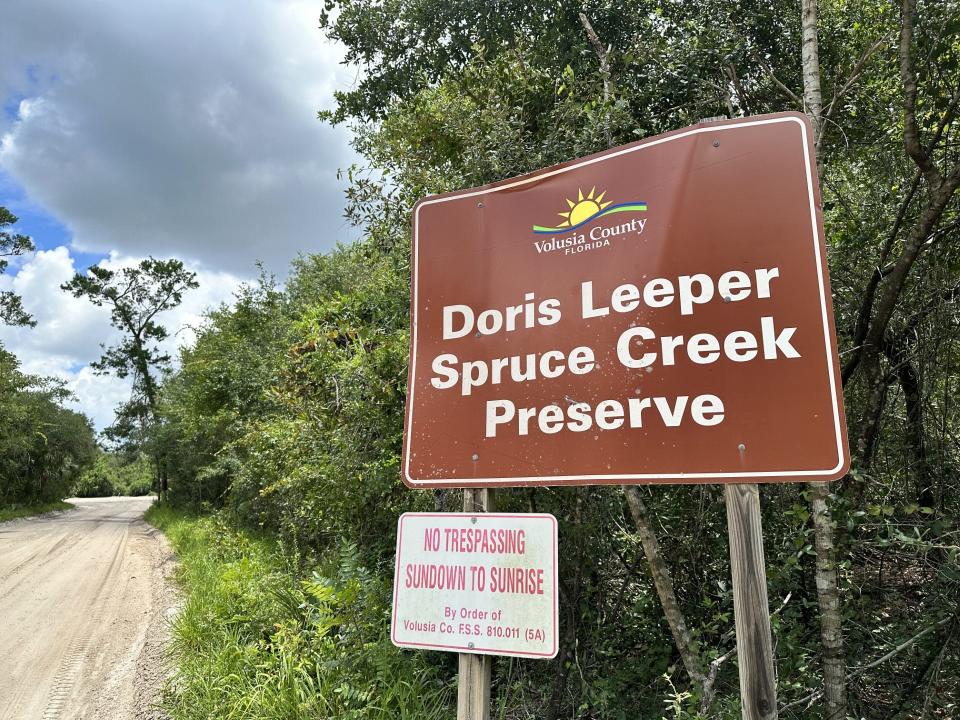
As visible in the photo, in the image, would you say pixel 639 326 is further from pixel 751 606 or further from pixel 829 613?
pixel 829 613

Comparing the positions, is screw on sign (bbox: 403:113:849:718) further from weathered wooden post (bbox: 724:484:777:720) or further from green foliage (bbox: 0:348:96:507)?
green foliage (bbox: 0:348:96:507)

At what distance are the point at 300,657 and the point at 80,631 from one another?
4357 mm

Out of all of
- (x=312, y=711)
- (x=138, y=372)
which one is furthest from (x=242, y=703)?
(x=138, y=372)

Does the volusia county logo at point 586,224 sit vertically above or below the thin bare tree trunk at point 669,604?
above

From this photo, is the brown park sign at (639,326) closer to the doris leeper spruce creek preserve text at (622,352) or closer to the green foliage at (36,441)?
the doris leeper spruce creek preserve text at (622,352)

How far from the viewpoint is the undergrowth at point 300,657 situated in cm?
388

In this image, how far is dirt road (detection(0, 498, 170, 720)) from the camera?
200 inches

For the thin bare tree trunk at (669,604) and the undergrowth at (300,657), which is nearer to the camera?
the thin bare tree trunk at (669,604)

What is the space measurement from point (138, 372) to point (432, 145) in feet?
111

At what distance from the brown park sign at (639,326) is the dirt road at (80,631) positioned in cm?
453

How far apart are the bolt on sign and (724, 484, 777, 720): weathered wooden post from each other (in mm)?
562

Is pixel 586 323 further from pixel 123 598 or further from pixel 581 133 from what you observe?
pixel 123 598

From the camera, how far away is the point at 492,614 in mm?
2012

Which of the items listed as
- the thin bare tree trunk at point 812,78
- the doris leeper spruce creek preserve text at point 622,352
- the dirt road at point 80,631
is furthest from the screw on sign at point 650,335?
the dirt road at point 80,631
